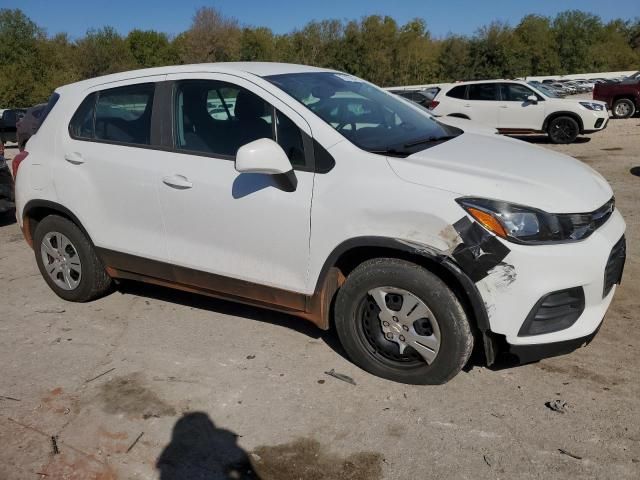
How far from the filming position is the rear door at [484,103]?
1490 cm

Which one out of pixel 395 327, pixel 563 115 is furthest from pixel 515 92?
pixel 395 327

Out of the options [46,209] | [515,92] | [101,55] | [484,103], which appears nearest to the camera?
[46,209]

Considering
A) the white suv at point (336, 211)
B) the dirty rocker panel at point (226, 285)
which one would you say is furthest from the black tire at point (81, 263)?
the dirty rocker panel at point (226, 285)

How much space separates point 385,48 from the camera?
61.9 meters

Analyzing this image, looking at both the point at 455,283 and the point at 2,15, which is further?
the point at 2,15

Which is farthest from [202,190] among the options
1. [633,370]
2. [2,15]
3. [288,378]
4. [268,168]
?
[2,15]

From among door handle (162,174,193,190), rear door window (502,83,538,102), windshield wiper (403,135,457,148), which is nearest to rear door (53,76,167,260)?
door handle (162,174,193,190)

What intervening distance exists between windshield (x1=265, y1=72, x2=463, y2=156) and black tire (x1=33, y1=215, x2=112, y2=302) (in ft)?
6.43

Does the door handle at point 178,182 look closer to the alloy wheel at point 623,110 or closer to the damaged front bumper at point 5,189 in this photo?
the damaged front bumper at point 5,189

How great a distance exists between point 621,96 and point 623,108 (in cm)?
41

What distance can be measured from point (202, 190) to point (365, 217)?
3.67 feet

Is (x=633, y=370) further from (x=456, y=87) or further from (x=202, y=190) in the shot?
(x=456, y=87)

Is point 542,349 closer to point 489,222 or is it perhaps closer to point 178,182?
point 489,222

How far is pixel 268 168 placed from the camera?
332 cm
